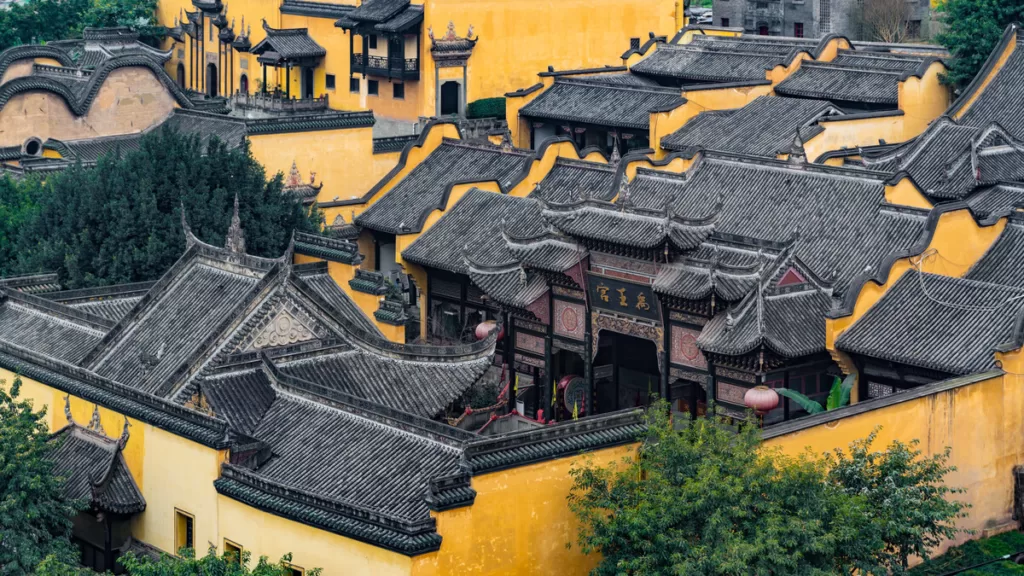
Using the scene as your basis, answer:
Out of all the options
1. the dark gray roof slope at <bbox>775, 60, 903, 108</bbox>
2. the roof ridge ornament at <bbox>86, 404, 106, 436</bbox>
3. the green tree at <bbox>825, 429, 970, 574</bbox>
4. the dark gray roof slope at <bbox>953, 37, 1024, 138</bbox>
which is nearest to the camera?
the green tree at <bbox>825, 429, 970, 574</bbox>

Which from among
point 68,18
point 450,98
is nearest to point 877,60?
point 450,98

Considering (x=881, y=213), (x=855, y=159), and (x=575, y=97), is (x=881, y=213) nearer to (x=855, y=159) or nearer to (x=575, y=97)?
(x=855, y=159)

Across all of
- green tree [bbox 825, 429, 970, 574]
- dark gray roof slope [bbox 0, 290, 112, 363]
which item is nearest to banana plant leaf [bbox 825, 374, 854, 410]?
green tree [bbox 825, 429, 970, 574]

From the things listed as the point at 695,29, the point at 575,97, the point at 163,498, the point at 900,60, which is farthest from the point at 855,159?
the point at 163,498

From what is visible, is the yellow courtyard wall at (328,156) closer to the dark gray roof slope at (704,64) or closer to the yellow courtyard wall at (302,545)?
the dark gray roof slope at (704,64)

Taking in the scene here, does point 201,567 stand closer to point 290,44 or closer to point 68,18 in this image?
point 290,44

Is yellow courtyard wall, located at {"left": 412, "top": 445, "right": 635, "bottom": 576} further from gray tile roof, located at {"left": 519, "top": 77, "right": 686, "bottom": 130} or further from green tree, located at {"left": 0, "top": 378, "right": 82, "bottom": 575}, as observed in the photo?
gray tile roof, located at {"left": 519, "top": 77, "right": 686, "bottom": 130}
